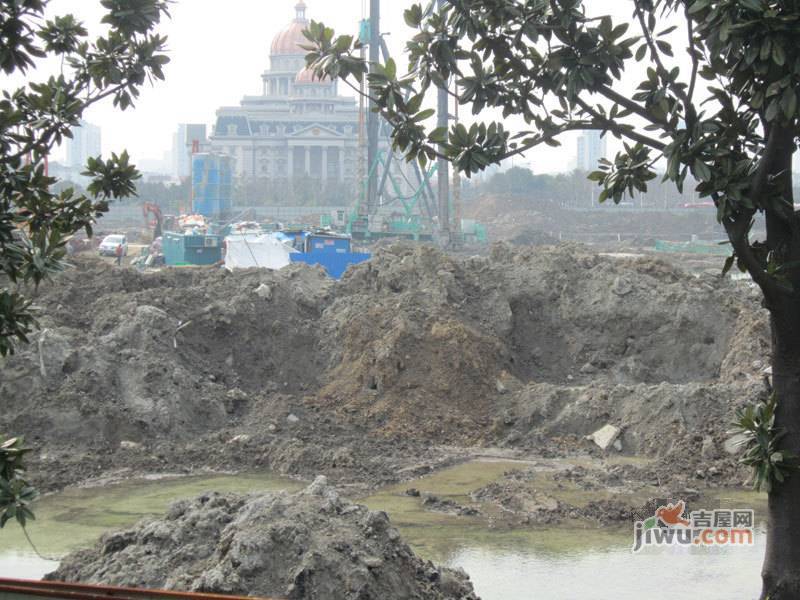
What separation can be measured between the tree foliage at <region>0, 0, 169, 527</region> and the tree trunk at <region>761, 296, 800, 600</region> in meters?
3.56

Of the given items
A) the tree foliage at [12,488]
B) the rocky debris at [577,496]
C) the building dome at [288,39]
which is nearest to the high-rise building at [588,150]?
the building dome at [288,39]

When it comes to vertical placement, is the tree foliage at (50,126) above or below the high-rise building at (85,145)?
below

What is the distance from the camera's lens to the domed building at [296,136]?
96.9 meters

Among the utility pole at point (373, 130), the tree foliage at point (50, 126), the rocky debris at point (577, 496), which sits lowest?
the rocky debris at point (577, 496)

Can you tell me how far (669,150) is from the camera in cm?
493

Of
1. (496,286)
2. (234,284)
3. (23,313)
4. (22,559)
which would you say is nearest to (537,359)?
(496,286)

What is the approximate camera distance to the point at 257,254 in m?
33.7

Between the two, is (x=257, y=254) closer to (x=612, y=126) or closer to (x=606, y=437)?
(x=606, y=437)

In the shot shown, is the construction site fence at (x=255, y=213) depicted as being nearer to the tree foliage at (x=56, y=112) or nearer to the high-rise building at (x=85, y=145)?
the tree foliage at (x=56, y=112)

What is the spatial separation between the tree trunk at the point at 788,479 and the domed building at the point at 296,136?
91.1 m

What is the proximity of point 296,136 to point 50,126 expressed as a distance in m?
92.6

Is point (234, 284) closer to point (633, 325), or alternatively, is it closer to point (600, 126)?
point (633, 325)

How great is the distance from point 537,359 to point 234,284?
559 cm

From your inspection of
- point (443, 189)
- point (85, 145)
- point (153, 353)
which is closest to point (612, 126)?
point (153, 353)
